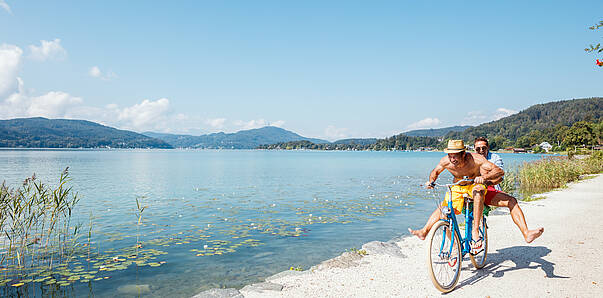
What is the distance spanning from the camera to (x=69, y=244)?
11297mm

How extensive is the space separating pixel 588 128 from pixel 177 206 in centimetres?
10713

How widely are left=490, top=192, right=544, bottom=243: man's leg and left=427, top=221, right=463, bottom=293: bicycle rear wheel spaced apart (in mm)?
1032

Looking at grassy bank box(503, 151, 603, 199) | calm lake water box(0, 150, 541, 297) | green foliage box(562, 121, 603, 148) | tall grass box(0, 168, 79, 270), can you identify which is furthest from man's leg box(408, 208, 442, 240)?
green foliage box(562, 121, 603, 148)

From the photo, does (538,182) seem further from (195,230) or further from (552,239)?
(195,230)

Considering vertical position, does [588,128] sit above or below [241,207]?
above

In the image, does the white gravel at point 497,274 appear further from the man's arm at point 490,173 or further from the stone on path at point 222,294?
the man's arm at point 490,173

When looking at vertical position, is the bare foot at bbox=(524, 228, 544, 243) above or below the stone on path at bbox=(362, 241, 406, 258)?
above

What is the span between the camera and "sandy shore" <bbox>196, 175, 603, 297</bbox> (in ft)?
19.6

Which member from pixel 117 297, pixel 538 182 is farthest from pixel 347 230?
pixel 538 182

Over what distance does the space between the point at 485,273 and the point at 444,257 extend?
1558 mm

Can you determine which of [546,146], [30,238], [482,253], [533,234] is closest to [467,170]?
[533,234]

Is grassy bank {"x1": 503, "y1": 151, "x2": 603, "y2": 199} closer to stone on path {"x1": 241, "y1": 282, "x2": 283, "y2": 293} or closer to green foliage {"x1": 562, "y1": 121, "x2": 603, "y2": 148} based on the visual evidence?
stone on path {"x1": 241, "y1": 282, "x2": 283, "y2": 293}

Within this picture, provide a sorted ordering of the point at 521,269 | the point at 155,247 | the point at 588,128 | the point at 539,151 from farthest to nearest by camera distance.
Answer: the point at 539,151 < the point at 588,128 < the point at 155,247 < the point at 521,269

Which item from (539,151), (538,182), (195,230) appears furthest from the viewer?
(539,151)
